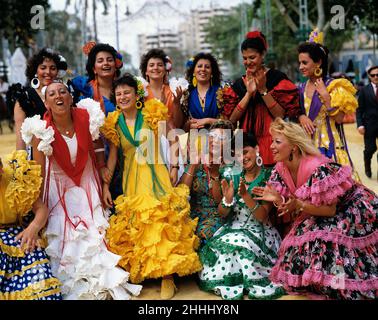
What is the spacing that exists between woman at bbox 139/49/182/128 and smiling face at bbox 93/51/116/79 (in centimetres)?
38

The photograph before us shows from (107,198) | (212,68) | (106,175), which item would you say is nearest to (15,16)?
(212,68)

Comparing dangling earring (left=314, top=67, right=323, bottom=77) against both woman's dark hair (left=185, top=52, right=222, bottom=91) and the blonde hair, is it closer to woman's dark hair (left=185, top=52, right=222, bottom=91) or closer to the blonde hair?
woman's dark hair (left=185, top=52, right=222, bottom=91)

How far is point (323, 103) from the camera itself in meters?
4.69

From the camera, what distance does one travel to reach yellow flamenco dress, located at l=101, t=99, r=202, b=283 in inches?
152

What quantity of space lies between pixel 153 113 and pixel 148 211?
879mm

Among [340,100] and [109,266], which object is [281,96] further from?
[109,266]

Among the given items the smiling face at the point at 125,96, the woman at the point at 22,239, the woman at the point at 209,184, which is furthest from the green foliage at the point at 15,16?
the woman at the point at 22,239

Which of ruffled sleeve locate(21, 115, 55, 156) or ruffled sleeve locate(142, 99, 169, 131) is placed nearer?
ruffled sleeve locate(21, 115, 55, 156)

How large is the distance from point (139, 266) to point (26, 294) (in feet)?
2.80

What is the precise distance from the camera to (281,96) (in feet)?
14.8

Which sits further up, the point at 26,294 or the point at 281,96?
the point at 281,96

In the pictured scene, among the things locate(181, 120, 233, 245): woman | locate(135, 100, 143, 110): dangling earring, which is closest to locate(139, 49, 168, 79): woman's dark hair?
locate(135, 100, 143, 110): dangling earring
